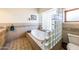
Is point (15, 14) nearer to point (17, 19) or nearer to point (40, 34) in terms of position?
point (17, 19)

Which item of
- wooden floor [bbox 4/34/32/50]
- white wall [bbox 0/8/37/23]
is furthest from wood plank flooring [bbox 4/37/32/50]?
white wall [bbox 0/8/37/23]

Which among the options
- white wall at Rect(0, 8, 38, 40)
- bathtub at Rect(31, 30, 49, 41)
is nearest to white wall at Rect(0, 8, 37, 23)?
white wall at Rect(0, 8, 38, 40)

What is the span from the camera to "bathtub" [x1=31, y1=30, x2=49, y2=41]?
86 cm

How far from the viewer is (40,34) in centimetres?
90

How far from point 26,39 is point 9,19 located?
0.78 feet

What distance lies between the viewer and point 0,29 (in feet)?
2.71

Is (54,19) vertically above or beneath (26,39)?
above

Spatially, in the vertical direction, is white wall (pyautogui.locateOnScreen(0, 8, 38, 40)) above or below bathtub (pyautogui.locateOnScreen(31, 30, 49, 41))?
above

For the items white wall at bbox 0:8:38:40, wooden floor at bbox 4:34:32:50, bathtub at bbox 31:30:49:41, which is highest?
white wall at bbox 0:8:38:40

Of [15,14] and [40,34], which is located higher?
[15,14]

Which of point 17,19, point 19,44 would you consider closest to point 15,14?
point 17,19

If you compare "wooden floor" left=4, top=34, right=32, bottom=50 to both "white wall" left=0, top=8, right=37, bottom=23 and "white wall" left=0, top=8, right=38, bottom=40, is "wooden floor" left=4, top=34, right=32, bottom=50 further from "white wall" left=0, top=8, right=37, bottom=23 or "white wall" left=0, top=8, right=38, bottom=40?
"white wall" left=0, top=8, right=37, bottom=23
